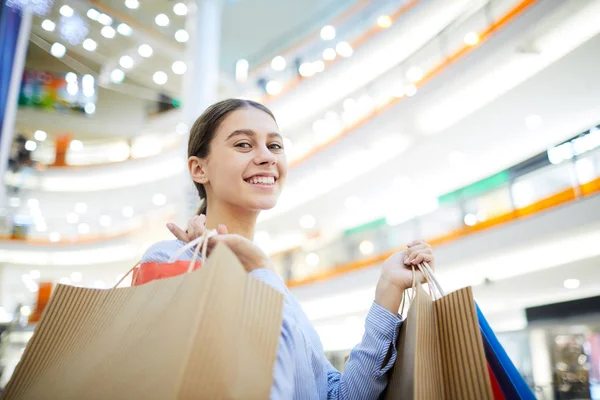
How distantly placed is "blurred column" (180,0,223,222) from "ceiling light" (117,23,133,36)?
4.05m

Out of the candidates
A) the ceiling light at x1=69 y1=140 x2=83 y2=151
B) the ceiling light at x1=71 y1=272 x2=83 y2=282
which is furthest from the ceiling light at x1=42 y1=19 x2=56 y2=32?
the ceiling light at x1=71 y1=272 x2=83 y2=282

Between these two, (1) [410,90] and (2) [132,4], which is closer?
(1) [410,90]

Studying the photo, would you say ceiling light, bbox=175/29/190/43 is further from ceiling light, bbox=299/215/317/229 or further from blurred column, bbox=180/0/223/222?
ceiling light, bbox=299/215/317/229

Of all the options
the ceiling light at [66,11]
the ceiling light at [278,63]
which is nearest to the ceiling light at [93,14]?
the ceiling light at [66,11]

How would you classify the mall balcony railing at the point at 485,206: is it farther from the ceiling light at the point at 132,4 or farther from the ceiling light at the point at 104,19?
the ceiling light at the point at 104,19

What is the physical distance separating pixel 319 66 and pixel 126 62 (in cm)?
646

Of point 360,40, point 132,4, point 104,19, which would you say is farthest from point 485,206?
point 104,19

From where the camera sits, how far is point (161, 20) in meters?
12.0

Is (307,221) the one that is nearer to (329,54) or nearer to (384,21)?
(329,54)

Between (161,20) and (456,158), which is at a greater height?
(161,20)

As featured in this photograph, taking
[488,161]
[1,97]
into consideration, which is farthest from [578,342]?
[1,97]

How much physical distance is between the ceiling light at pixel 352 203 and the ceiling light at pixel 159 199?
259 inches

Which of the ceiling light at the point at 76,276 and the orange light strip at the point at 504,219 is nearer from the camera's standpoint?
the orange light strip at the point at 504,219

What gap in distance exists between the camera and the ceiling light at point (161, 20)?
11.9m
